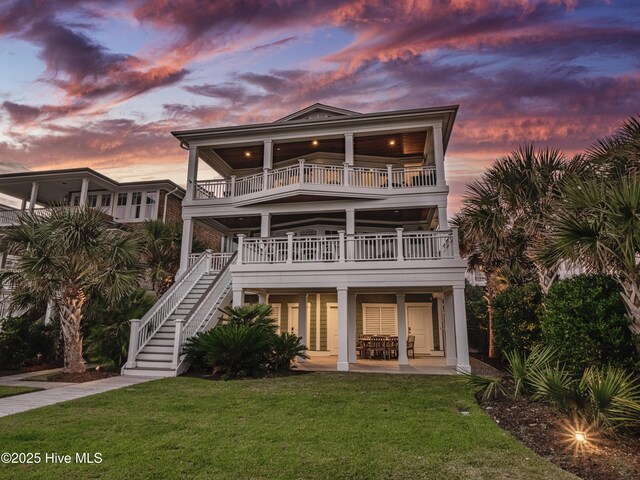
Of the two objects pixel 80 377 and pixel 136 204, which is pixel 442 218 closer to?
pixel 80 377

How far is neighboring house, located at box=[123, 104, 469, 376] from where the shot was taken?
11805 mm

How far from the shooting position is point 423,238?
12.2 meters

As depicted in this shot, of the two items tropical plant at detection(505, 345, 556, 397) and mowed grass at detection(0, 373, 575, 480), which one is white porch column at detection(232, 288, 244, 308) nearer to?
mowed grass at detection(0, 373, 575, 480)

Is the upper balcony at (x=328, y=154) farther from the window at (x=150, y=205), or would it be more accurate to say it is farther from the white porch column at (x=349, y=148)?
the window at (x=150, y=205)

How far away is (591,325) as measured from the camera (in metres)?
5.76

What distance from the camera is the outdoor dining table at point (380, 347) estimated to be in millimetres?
14828

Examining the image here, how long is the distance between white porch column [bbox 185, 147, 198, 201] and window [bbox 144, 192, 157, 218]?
263 inches

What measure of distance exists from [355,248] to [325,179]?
3720 millimetres

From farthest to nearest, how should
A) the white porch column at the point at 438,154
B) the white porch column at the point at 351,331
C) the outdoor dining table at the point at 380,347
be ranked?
the outdoor dining table at the point at 380,347 < the white porch column at the point at 438,154 < the white porch column at the point at 351,331

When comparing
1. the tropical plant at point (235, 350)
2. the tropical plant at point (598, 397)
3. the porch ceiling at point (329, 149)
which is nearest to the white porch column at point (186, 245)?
the porch ceiling at point (329, 149)

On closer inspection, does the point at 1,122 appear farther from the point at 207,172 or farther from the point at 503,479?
the point at 503,479

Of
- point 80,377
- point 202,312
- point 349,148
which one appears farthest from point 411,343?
point 80,377

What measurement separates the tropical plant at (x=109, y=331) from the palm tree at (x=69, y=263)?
63 cm

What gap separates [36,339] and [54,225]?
15.7ft
